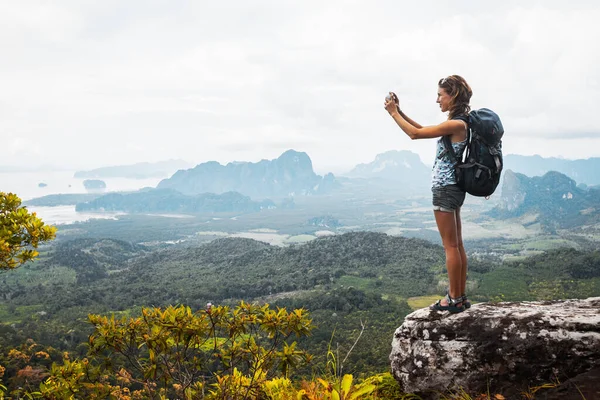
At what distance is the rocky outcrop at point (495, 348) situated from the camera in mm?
3373

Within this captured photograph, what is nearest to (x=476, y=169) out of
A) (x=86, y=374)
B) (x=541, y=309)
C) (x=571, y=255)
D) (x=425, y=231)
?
(x=541, y=309)

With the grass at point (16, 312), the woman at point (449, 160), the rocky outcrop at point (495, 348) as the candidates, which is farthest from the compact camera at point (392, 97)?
the grass at point (16, 312)

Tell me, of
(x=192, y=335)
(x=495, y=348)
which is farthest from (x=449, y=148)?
(x=192, y=335)

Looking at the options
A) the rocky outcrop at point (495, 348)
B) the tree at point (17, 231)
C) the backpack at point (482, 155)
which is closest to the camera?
the rocky outcrop at point (495, 348)

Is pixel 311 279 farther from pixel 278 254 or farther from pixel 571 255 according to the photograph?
pixel 571 255

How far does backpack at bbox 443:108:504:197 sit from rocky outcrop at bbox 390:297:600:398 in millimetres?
1199

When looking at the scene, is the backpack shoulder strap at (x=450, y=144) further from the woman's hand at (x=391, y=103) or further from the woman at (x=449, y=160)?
the woman's hand at (x=391, y=103)

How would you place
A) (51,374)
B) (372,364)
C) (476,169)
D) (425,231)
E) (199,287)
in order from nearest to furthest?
(51,374) < (476,169) < (372,364) < (199,287) < (425,231)

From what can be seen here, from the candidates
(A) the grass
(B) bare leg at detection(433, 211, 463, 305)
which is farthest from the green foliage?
(A) the grass

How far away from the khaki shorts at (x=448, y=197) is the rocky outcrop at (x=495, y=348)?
105 cm

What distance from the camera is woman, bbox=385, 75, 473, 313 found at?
3.79m

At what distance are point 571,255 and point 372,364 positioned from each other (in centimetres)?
6481

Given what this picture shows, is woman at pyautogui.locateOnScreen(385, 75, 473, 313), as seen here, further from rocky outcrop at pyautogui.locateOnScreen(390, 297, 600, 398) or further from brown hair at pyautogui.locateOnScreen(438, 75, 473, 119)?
rocky outcrop at pyautogui.locateOnScreen(390, 297, 600, 398)

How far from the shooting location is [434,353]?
3748 mm
